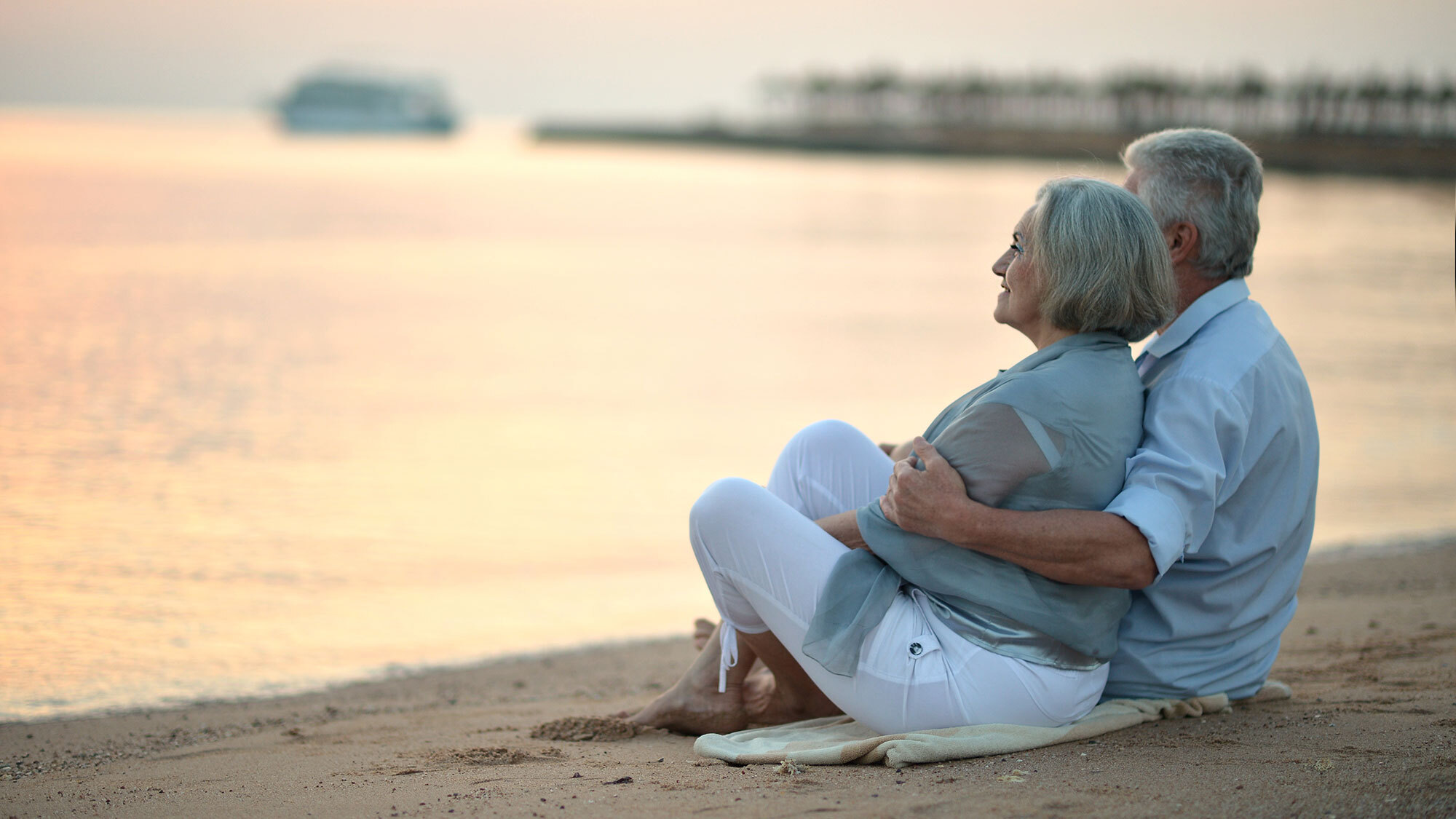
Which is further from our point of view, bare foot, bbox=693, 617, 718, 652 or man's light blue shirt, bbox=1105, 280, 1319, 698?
bare foot, bbox=693, 617, 718, 652

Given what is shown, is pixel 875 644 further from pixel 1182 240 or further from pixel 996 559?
pixel 1182 240

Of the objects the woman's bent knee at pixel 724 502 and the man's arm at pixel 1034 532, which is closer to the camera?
the man's arm at pixel 1034 532

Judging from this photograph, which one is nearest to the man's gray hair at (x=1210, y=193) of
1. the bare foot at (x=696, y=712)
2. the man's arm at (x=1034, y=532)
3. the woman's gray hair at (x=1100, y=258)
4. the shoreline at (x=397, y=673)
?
the woman's gray hair at (x=1100, y=258)

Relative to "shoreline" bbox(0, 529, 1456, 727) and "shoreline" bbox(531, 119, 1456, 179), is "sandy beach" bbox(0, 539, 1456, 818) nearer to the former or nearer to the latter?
"shoreline" bbox(0, 529, 1456, 727)

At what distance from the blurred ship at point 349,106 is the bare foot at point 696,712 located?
108 m

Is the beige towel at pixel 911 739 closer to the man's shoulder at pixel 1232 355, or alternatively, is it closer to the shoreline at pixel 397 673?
the man's shoulder at pixel 1232 355

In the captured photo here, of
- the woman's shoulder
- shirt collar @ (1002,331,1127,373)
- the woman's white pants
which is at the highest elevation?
shirt collar @ (1002,331,1127,373)

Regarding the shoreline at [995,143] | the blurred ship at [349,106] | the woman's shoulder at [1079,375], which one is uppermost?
the blurred ship at [349,106]

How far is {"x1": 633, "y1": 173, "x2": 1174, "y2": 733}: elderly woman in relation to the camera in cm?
213

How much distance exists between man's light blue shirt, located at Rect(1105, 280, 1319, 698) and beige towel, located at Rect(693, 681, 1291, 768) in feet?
0.16

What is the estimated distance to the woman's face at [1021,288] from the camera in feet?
7.34

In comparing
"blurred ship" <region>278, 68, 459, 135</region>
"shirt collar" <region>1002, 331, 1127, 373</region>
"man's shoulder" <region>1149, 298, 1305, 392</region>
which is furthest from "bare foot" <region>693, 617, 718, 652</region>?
"blurred ship" <region>278, 68, 459, 135</region>

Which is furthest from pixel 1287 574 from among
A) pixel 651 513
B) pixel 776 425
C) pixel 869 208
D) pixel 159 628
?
pixel 869 208

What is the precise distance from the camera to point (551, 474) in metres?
7.60
